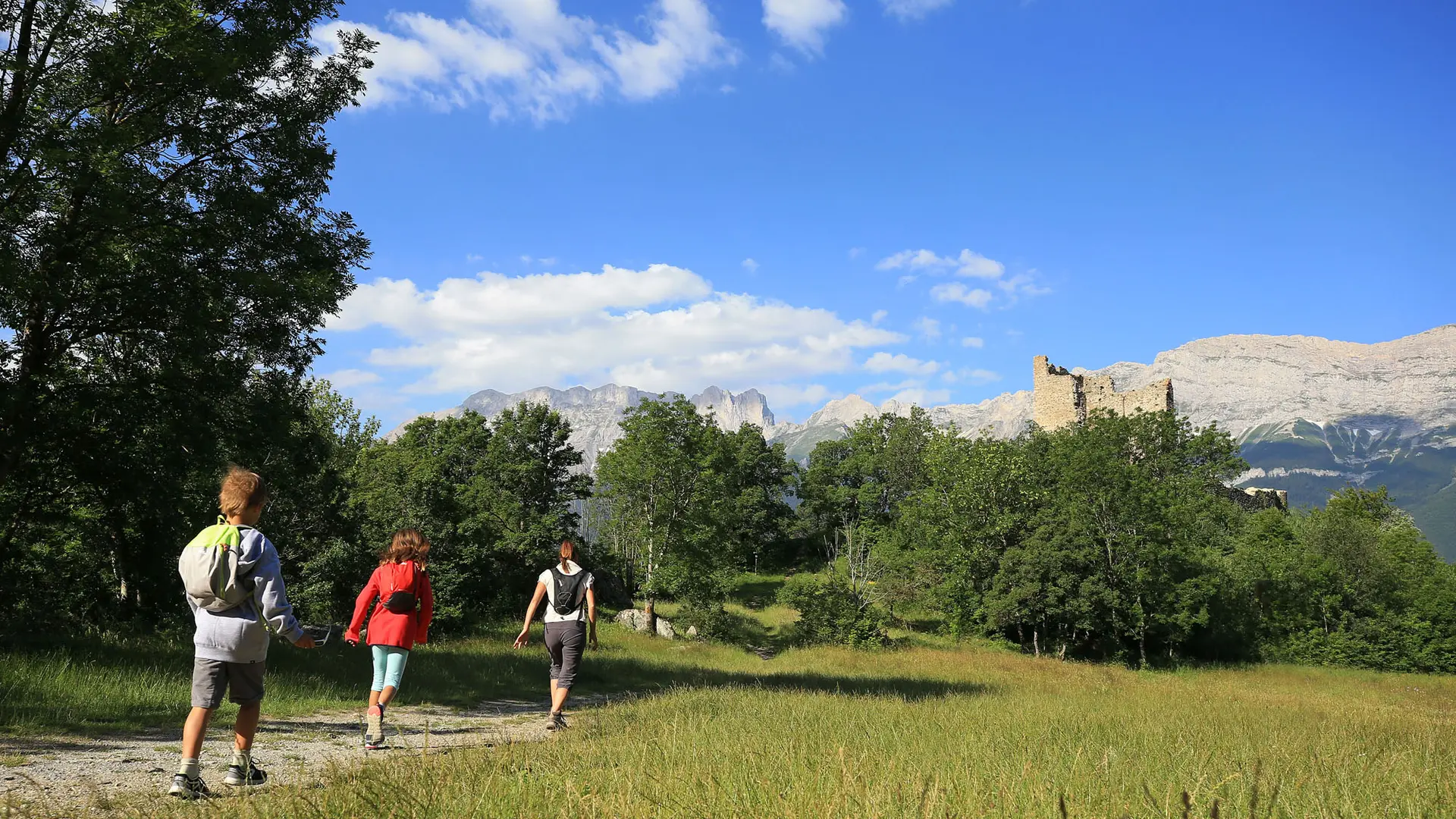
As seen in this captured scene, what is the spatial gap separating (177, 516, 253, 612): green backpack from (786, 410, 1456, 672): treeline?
84.4ft

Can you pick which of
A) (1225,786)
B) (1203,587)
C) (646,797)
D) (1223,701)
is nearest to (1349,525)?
(1203,587)

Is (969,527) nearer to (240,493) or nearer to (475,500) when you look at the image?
(475,500)

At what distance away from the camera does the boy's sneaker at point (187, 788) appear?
4305 mm

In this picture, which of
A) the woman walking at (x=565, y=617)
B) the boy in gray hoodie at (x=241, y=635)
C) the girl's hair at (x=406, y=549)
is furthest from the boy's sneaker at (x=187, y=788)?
the woman walking at (x=565, y=617)

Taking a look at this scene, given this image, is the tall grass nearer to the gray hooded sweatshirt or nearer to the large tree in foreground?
the gray hooded sweatshirt

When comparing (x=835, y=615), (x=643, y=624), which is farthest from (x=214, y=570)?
(x=643, y=624)

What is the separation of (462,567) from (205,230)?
21.8 metres

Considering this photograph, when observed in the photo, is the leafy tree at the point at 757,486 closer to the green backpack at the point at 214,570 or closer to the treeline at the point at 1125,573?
the treeline at the point at 1125,573

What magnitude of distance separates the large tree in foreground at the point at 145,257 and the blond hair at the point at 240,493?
6.08 metres

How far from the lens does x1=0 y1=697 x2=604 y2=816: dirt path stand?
4.28 metres

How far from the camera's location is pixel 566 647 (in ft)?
28.5

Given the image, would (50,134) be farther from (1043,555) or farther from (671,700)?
(1043,555)

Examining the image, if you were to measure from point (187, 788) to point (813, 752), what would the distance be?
3763mm

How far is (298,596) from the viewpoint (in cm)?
2539
